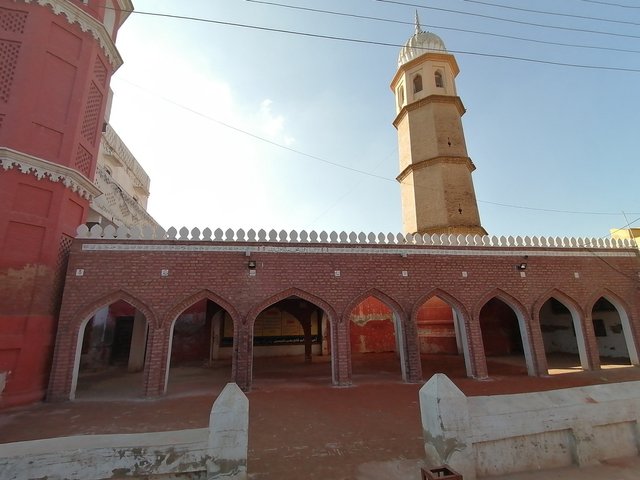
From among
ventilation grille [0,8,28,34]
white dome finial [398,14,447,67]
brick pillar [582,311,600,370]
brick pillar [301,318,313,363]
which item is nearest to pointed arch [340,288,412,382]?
brick pillar [582,311,600,370]

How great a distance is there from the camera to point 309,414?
21.2 feet

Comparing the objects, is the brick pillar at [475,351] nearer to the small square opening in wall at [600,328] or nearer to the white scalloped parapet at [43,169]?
the small square opening in wall at [600,328]

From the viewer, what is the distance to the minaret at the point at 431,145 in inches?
604

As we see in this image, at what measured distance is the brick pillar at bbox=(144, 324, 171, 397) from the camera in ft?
26.7

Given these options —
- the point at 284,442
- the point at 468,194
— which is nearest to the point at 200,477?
the point at 284,442

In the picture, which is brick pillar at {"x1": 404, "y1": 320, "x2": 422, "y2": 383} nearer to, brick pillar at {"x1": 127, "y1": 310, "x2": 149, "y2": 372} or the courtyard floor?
the courtyard floor

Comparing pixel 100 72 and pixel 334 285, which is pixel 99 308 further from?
pixel 100 72

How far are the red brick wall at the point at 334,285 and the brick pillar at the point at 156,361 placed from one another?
24mm

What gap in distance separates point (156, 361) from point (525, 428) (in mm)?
8002

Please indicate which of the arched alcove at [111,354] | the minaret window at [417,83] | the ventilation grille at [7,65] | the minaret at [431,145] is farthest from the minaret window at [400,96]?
the arched alcove at [111,354]

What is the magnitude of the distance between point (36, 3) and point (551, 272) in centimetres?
1671

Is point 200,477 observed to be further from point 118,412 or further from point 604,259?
point 604,259

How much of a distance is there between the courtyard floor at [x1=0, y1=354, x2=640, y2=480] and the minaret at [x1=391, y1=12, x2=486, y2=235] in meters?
6.70

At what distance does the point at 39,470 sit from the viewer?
286 cm
